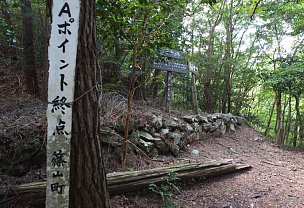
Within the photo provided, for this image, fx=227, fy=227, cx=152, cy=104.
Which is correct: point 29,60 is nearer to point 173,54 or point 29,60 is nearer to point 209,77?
point 173,54

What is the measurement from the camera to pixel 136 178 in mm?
3100

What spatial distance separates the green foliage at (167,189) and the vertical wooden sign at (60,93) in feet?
5.52

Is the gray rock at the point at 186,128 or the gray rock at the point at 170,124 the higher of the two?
the gray rock at the point at 170,124

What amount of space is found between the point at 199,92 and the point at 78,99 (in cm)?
821

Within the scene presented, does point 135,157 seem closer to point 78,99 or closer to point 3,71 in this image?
point 78,99

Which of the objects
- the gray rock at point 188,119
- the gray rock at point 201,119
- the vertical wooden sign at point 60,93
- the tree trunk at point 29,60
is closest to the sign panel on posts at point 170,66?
the gray rock at point 188,119

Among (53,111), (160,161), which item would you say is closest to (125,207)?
(160,161)

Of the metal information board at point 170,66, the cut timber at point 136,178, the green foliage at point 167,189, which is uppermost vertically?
the metal information board at point 170,66

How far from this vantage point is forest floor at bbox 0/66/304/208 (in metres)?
2.99

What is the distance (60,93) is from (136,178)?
1918 mm

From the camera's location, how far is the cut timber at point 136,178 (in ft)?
7.82

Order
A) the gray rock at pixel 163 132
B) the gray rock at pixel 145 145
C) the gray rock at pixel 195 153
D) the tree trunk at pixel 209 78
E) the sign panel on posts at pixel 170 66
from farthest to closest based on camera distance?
the tree trunk at pixel 209 78, the sign panel on posts at pixel 170 66, the gray rock at pixel 195 153, the gray rock at pixel 163 132, the gray rock at pixel 145 145

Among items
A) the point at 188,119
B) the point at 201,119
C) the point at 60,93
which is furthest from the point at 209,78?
the point at 60,93

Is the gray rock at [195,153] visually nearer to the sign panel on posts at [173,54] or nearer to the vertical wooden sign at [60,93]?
the sign panel on posts at [173,54]
